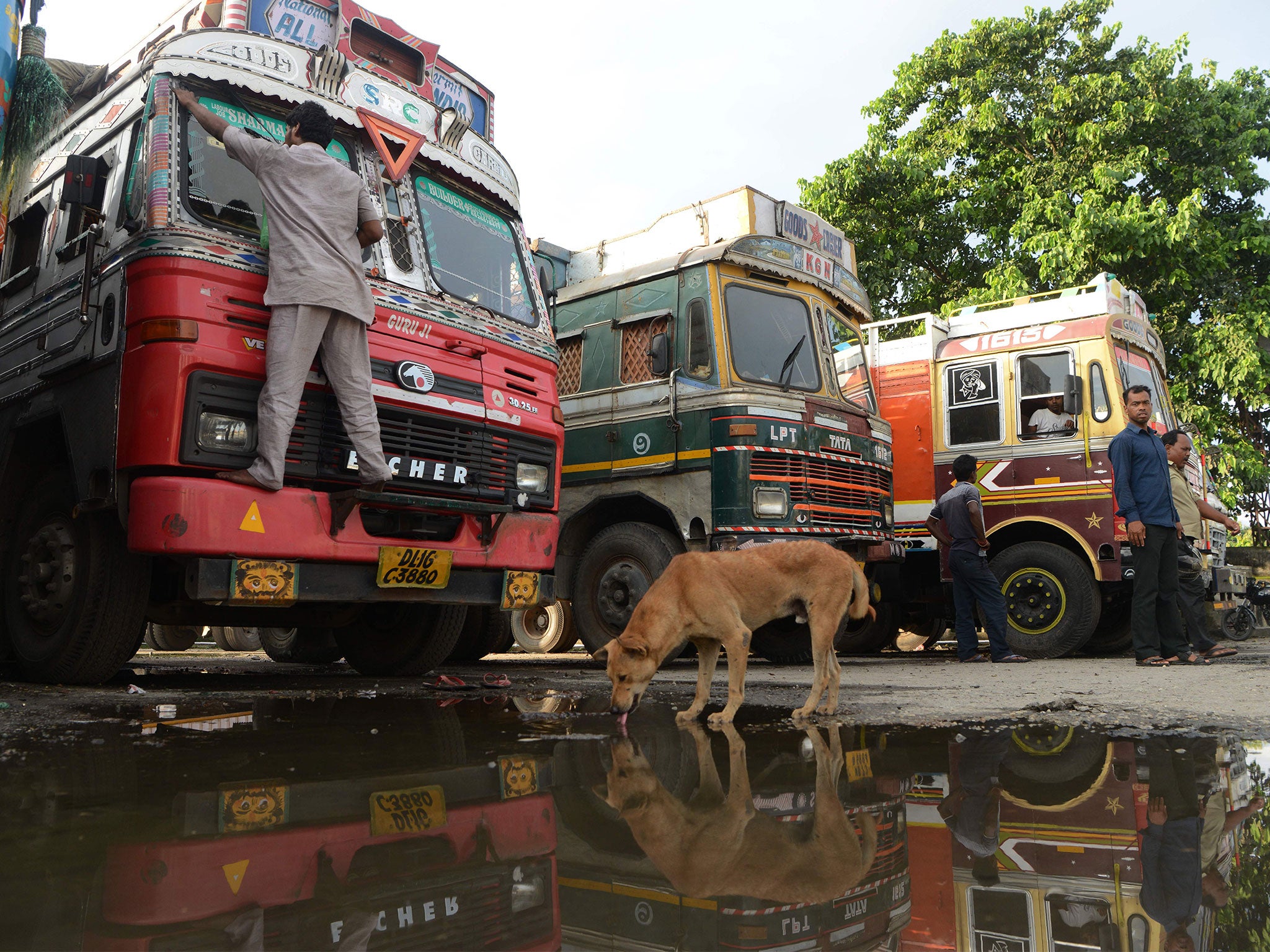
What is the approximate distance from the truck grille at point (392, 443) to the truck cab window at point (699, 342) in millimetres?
2165

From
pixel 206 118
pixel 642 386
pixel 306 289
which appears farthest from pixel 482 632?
pixel 206 118

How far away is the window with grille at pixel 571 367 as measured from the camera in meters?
9.06

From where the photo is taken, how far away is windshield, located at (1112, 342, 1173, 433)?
31.9ft

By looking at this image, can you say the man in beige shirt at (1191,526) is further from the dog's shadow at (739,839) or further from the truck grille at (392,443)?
the dog's shadow at (739,839)

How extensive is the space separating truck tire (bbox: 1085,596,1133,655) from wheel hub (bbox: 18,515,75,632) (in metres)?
9.36

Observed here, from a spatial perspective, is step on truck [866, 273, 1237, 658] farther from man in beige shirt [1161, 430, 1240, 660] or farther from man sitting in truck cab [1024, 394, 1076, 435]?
man in beige shirt [1161, 430, 1240, 660]

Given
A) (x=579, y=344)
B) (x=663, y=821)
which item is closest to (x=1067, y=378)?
(x=579, y=344)

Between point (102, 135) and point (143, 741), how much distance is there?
143 inches

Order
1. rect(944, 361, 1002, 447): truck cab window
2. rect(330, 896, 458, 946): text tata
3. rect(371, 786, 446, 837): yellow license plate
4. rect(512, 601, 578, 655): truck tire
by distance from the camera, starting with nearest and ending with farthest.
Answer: rect(330, 896, 458, 946): text tata → rect(371, 786, 446, 837): yellow license plate → rect(944, 361, 1002, 447): truck cab window → rect(512, 601, 578, 655): truck tire

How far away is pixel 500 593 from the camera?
19.4ft

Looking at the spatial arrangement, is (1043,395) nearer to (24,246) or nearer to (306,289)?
(306,289)

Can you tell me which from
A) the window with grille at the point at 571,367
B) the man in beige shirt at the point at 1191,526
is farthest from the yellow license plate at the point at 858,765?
the window with grille at the point at 571,367

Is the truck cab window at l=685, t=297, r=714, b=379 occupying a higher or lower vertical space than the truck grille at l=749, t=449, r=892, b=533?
higher

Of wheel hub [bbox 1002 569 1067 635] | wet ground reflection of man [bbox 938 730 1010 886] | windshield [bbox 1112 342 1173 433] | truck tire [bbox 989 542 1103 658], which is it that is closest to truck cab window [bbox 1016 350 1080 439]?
windshield [bbox 1112 342 1173 433]
